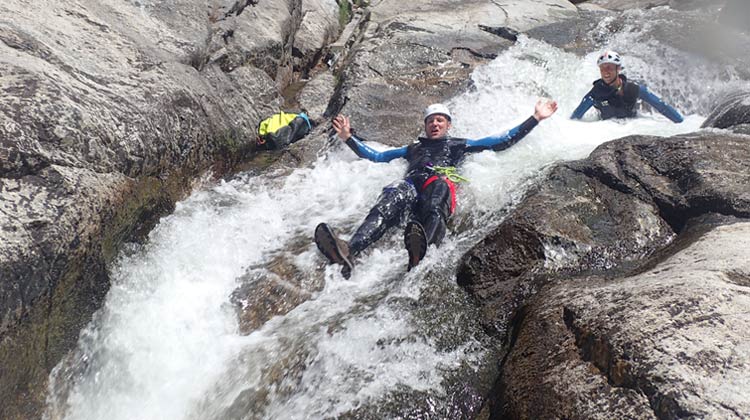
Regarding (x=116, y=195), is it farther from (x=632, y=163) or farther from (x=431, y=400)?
(x=632, y=163)

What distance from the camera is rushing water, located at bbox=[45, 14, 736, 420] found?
3.68 metres

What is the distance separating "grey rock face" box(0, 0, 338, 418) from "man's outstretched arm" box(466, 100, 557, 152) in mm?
3422

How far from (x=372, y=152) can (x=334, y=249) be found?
218cm

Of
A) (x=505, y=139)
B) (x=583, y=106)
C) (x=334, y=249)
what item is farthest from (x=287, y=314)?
(x=583, y=106)

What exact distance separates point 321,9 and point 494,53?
201 inches

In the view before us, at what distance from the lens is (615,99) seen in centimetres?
821

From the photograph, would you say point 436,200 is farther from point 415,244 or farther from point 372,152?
point 372,152

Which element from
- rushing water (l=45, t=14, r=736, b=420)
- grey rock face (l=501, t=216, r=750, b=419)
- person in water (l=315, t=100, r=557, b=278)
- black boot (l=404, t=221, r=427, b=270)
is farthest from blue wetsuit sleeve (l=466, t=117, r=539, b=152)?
grey rock face (l=501, t=216, r=750, b=419)

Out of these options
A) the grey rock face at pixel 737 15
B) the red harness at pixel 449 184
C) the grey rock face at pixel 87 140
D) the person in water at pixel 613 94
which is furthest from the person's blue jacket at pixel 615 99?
the grey rock face at pixel 87 140

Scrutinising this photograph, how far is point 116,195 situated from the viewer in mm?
4871

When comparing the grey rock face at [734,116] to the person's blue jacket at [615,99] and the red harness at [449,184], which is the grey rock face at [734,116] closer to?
the person's blue jacket at [615,99]

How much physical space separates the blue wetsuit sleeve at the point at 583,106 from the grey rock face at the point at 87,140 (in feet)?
17.0

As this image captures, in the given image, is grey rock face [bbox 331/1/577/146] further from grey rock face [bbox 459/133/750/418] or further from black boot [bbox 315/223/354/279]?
grey rock face [bbox 459/133/750/418]

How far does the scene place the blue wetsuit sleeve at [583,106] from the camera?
27.5 ft
